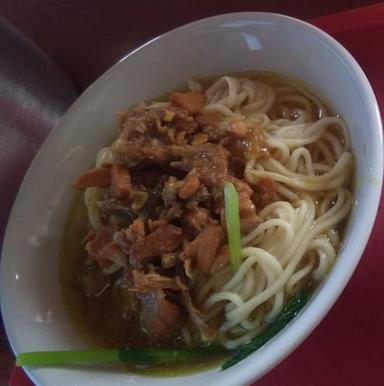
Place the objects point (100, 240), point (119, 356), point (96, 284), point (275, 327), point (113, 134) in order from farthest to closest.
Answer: point (113, 134) < point (96, 284) < point (100, 240) < point (119, 356) < point (275, 327)

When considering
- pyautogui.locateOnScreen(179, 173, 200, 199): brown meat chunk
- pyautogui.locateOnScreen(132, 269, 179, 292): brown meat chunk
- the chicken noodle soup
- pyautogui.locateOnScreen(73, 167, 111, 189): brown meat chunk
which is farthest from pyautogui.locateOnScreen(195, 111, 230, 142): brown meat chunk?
pyautogui.locateOnScreen(132, 269, 179, 292): brown meat chunk

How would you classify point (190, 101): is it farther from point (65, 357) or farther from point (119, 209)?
point (65, 357)

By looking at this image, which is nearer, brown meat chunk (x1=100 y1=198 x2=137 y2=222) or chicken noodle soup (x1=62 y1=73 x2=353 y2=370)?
chicken noodle soup (x1=62 y1=73 x2=353 y2=370)

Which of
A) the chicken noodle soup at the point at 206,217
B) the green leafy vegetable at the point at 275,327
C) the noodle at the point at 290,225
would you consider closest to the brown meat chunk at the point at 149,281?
the chicken noodle soup at the point at 206,217

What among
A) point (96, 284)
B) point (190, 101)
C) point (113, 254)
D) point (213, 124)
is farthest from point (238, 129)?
point (96, 284)

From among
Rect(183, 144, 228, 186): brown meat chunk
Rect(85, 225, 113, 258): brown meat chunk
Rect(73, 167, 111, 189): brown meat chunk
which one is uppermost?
Rect(183, 144, 228, 186): brown meat chunk

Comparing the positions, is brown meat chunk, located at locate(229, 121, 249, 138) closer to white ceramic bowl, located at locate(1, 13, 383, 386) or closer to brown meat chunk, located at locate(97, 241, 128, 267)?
white ceramic bowl, located at locate(1, 13, 383, 386)

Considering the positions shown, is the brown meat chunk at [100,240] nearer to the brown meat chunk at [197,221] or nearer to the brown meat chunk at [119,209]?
the brown meat chunk at [119,209]
